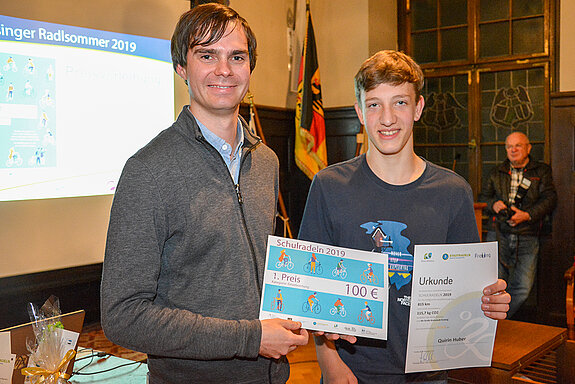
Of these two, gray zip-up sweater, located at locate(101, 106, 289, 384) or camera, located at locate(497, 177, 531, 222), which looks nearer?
gray zip-up sweater, located at locate(101, 106, 289, 384)

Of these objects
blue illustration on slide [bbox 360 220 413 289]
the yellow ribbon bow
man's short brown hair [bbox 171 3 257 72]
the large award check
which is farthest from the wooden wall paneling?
the yellow ribbon bow

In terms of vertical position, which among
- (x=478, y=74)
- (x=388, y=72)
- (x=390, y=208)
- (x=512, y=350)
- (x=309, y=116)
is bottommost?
(x=512, y=350)

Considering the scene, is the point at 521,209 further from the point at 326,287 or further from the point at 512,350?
the point at 326,287

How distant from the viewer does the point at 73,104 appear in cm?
321

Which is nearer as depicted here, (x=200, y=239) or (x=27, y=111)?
(x=200, y=239)

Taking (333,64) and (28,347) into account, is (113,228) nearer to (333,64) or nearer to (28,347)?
(28,347)

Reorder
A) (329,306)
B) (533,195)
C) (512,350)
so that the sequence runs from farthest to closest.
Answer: (533,195) → (512,350) → (329,306)

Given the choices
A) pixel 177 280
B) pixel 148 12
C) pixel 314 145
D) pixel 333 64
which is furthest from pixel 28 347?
pixel 333 64

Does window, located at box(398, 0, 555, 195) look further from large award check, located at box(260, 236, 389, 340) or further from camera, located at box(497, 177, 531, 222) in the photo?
large award check, located at box(260, 236, 389, 340)

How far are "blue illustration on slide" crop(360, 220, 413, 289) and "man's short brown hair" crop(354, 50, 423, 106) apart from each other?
0.39 metres

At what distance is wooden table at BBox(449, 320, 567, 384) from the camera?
2.26m

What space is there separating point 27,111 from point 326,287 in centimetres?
234

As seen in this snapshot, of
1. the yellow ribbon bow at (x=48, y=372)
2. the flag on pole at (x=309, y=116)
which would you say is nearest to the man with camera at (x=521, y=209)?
the flag on pole at (x=309, y=116)

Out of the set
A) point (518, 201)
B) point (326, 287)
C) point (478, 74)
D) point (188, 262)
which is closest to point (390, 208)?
point (326, 287)
